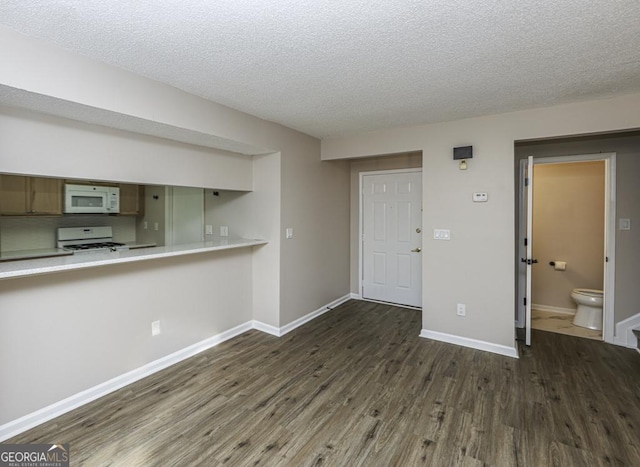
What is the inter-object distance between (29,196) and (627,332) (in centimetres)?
683

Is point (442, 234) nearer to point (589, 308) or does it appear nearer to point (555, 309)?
point (589, 308)

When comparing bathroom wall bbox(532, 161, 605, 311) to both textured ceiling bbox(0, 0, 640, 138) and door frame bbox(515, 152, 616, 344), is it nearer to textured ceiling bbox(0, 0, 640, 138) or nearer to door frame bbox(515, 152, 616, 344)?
door frame bbox(515, 152, 616, 344)

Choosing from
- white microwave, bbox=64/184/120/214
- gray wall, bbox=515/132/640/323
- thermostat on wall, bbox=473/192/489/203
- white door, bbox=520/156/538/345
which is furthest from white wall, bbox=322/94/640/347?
white microwave, bbox=64/184/120/214

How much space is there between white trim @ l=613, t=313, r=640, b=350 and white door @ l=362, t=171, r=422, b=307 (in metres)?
2.14

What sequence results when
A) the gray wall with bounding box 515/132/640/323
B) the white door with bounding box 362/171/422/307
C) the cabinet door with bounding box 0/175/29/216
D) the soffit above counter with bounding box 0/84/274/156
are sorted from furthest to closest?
the white door with bounding box 362/171/422/307
the cabinet door with bounding box 0/175/29/216
the gray wall with bounding box 515/132/640/323
the soffit above counter with bounding box 0/84/274/156

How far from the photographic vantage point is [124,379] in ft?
8.45

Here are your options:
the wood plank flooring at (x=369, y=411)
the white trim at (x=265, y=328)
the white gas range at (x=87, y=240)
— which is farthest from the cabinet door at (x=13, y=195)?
the white trim at (x=265, y=328)

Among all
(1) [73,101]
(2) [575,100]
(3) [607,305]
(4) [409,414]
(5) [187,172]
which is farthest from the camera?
(3) [607,305]

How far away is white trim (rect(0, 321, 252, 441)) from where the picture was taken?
6.63 feet

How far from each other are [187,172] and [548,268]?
4983mm

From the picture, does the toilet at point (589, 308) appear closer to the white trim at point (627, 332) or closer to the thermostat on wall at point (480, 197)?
the white trim at point (627, 332)

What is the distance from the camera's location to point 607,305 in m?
3.41

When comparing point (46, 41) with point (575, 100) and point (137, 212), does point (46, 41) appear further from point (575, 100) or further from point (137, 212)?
point (575, 100)

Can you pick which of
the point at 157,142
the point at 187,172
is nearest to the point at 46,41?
the point at 157,142
